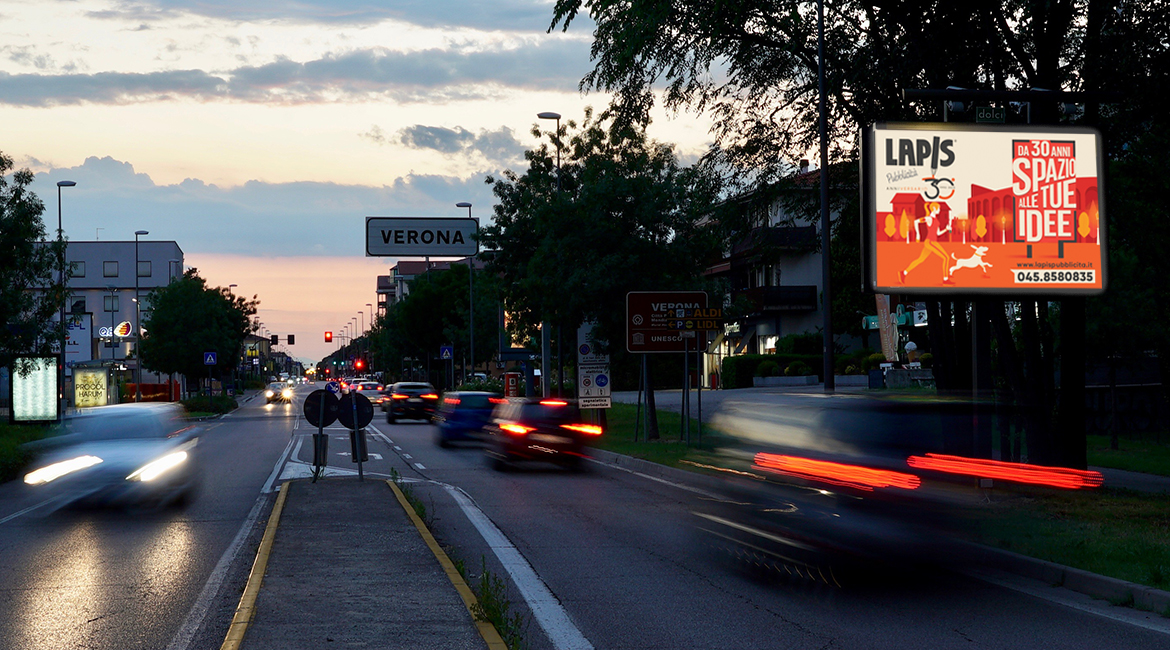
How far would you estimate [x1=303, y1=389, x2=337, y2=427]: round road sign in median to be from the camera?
17.0 meters

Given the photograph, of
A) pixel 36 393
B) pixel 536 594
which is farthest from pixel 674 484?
pixel 36 393

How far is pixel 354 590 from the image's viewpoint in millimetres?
8383

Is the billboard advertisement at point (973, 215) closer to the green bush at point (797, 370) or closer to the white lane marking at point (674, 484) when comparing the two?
the white lane marking at point (674, 484)

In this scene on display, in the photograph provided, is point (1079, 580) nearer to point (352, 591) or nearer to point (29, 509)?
point (352, 591)

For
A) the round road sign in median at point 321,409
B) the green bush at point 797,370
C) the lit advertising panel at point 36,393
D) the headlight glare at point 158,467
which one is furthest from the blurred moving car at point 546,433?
the green bush at point 797,370

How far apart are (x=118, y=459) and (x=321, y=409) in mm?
3235

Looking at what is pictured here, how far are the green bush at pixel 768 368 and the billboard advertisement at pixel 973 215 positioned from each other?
43944 millimetres

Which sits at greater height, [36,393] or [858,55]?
[858,55]

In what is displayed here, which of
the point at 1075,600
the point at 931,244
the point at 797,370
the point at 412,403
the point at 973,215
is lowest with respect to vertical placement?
the point at 1075,600

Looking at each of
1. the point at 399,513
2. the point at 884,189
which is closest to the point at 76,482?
the point at 399,513

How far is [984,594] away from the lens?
9047 millimetres

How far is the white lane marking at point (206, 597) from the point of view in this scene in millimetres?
7367

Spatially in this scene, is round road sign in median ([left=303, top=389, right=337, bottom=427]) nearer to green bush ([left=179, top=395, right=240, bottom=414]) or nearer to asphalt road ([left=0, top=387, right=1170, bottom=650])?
asphalt road ([left=0, top=387, right=1170, bottom=650])

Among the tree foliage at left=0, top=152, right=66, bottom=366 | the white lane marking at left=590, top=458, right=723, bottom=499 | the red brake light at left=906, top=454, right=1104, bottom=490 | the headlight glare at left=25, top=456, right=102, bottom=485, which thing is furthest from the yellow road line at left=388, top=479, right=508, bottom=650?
the tree foliage at left=0, top=152, right=66, bottom=366
